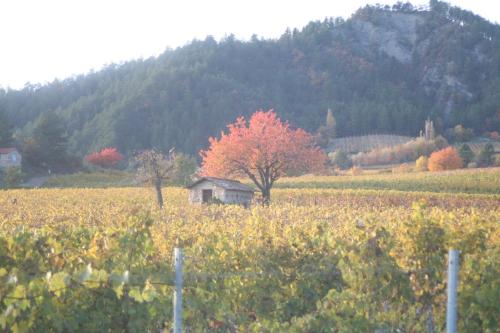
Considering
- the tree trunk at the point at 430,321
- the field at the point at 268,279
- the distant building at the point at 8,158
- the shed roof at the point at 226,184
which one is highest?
the distant building at the point at 8,158

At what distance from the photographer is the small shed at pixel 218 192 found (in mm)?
31375

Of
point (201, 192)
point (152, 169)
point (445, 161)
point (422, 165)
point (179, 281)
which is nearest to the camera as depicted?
point (179, 281)

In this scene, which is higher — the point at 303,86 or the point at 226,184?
the point at 303,86

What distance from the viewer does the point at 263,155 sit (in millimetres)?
33875

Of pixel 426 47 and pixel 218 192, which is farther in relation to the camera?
pixel 426 47

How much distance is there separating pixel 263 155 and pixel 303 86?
102m

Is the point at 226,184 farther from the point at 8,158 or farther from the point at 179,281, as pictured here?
the point at 8,158

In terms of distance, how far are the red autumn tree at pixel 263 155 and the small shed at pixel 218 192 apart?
63.5 inches

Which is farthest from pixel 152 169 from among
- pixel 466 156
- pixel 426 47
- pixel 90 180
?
pixel 426 47

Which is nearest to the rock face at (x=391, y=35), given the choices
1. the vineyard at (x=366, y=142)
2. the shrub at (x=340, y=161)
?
the vineyard at (x=366, y=142)

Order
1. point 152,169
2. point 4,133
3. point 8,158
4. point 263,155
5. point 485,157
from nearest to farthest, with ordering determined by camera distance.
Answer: point 152,169
point 263,155
point 8,158
point 4,133
point 485,157

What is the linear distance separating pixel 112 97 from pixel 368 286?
109 meters

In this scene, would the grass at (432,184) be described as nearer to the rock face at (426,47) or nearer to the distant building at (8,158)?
the distant building at (8,158)

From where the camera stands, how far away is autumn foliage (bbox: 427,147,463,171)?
6850 centimetres
